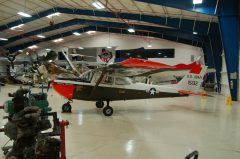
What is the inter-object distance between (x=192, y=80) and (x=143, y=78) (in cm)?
634

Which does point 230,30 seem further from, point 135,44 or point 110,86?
point 135,44

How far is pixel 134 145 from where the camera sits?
4055 millimetres

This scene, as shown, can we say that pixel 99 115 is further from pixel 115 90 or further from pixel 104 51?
pixel 104 51

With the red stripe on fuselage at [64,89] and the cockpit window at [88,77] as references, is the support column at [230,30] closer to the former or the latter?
the cockpit window at [88,77]

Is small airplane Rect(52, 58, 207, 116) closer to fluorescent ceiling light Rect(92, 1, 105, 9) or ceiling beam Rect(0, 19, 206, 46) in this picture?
fluorescent ceiling light Rect(92, 1, 105, 9)

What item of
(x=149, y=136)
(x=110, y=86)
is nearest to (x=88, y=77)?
(x=110, y=86)

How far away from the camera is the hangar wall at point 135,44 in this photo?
891 inches

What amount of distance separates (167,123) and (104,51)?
20648 mm

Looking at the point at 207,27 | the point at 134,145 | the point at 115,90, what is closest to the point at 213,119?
the point at 115,90

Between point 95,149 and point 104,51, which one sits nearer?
point 95,149

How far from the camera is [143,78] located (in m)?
14.4

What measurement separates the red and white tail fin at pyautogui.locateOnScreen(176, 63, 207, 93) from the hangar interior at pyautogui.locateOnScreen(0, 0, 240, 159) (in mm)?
199

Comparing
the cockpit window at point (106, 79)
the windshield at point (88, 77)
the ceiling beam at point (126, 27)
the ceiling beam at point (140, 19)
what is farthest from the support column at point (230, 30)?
the ceiling beam at point (126, 27)

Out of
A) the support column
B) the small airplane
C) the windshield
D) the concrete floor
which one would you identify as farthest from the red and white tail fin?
the windshield
